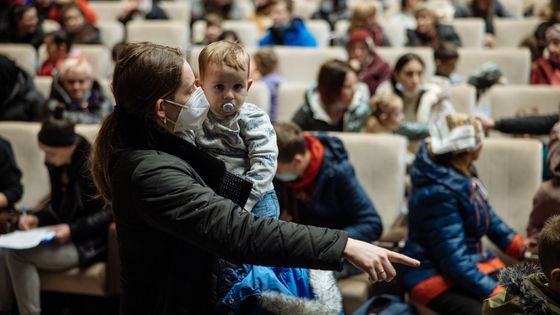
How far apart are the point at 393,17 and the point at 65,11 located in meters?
2.59

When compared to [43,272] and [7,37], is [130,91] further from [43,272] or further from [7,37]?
[7,37]

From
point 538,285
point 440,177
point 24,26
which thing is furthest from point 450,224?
point 24,26

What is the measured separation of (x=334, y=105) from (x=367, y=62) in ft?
3.51

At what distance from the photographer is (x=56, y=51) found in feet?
18.2

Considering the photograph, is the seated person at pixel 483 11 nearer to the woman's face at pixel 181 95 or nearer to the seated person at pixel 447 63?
the seated person at pixel 447 63

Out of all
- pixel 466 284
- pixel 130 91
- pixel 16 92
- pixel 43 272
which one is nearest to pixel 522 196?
pixel 466 284

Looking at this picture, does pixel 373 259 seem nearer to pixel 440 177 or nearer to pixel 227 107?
pixel 227 107

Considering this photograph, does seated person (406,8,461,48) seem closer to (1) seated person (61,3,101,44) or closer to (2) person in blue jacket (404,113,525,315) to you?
(1) seated person (61,3,101,44)

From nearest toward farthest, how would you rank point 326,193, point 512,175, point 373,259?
point 373,259 → point 326,193 → point 512,175

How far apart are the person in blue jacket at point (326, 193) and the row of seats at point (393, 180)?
42 cm

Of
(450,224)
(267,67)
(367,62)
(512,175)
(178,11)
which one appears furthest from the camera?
(178,11)

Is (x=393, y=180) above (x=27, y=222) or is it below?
above

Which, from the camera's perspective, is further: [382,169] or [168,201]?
[382,169]

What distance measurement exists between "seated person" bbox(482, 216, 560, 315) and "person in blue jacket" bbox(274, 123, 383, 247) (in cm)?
117
